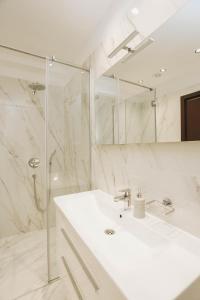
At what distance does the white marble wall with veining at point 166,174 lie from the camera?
82cm

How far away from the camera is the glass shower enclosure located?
5.10ft

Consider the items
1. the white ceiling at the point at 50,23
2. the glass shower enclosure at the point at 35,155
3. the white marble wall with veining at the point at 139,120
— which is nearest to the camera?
the white marble wall with veining at the point at 139,120

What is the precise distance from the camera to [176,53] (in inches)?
35.6

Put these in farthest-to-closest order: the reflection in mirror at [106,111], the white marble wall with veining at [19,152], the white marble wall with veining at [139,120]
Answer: the white marble wall with veining at [19,152] → the reflection in mirror at [106,111] → the white marble wall with veining at [139,120]

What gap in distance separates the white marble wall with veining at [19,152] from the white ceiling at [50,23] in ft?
1.90

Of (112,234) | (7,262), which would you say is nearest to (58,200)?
(112,234)

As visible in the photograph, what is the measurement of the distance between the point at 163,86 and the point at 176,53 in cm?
18

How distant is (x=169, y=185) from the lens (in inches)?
37.0

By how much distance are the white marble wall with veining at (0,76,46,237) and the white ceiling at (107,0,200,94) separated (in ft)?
5.45

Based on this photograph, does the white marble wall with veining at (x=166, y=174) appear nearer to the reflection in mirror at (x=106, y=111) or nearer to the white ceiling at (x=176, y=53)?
the reflection in mirror at (x=106, y=111)

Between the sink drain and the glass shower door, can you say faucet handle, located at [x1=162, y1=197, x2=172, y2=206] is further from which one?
the glass shower door

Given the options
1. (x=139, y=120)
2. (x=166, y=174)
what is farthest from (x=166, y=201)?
(x=139, y=120)

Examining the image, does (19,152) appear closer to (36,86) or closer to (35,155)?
(35,155)

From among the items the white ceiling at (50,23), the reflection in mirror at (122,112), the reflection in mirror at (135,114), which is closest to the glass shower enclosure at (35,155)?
the white ceiling at (50,23)
